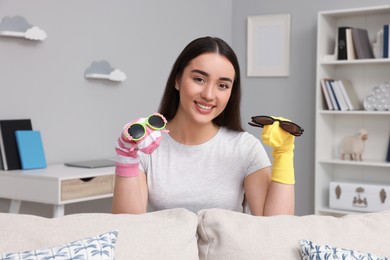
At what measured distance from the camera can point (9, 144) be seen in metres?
3.08

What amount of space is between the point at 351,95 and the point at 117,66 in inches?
65.1

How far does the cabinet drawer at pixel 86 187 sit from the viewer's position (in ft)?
9.58

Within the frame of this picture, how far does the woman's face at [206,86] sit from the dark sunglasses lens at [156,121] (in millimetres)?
213

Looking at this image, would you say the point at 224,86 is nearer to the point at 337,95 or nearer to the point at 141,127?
the point at 141,127

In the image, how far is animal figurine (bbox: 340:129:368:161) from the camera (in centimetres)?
416

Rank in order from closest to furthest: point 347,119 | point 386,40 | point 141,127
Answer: point 141,127 < point 386,40 < point 347,119

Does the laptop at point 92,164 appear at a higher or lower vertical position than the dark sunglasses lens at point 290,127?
lower

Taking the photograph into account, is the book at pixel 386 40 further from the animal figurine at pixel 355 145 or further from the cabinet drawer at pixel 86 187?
the cabinet drawer at pixel 86 187

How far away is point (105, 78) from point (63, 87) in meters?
0.32

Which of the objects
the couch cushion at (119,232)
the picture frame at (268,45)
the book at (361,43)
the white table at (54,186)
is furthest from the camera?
the picture frame at (268,45)

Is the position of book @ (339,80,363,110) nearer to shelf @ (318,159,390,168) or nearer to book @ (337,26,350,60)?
book @ (337,26,350,60)

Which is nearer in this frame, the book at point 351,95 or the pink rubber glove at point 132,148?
the pink rubber glove at point 132,148

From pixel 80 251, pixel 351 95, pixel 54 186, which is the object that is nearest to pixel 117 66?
pixel 54 186

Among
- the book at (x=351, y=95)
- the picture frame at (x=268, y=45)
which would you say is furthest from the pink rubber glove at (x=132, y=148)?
the picture frame at (x=268, y=45)
